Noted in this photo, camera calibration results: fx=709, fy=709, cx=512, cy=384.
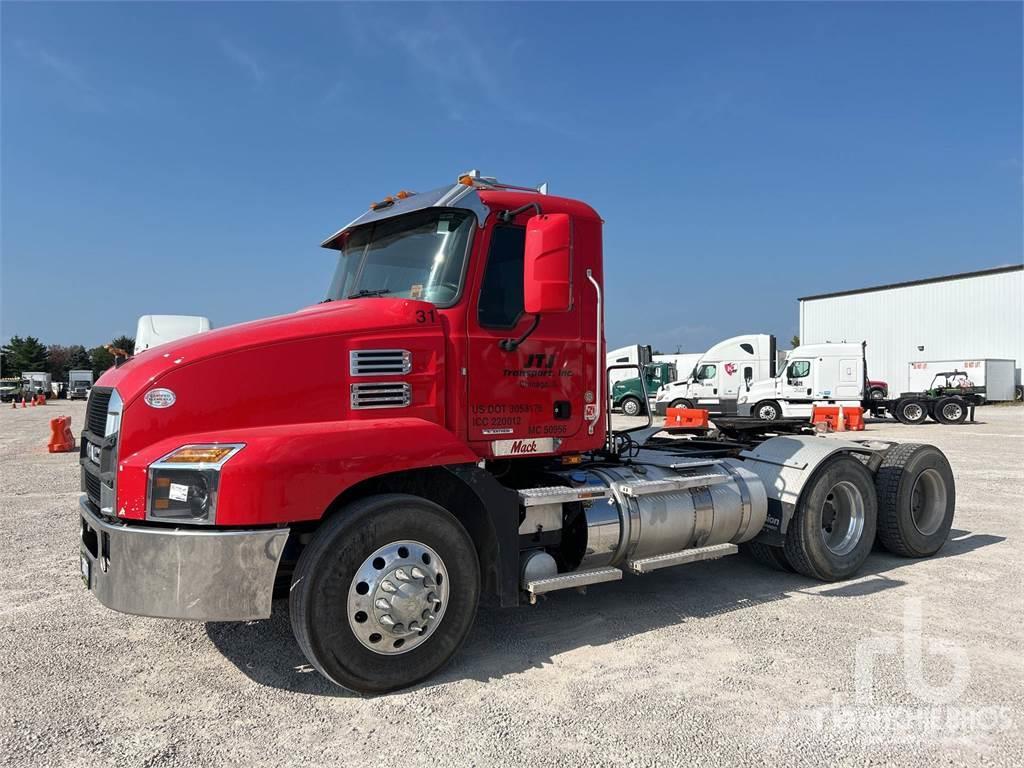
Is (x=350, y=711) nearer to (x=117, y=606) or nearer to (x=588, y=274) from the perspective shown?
(x=117, y=606)

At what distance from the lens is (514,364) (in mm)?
4559

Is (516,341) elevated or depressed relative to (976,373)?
depressed

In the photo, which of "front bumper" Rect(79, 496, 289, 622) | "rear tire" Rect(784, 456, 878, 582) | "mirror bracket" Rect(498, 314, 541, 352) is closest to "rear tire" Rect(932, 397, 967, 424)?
"rear tire" Rect(784, 456, 878, 582)

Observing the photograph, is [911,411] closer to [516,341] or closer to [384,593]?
[516,341]

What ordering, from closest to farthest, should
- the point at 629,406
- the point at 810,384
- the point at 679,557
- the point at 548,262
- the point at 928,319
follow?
1. the point at 548,262
2. the point at 679,557
3. the point at 810,384
4. the point at 629,406
5. the point at 928,319

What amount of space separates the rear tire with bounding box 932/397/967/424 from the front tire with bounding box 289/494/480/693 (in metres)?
29.3

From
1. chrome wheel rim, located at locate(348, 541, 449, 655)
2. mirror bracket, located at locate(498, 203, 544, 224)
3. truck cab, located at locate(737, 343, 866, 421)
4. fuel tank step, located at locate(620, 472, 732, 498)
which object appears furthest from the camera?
truck cab, located at locate(737, 343, 866, 421)

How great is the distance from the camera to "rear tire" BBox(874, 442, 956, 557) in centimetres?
650

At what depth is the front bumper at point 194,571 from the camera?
3.41 m

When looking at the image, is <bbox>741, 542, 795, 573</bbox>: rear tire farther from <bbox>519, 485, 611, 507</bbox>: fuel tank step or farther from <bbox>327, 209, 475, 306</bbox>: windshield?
<bbox>327, 209, 475, 306</bbox>: windshield

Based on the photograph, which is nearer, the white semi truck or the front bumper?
the front bumper

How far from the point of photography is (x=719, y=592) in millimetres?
5605

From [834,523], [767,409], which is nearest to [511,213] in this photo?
[834,523]

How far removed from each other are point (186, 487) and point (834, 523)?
17.5 ft
